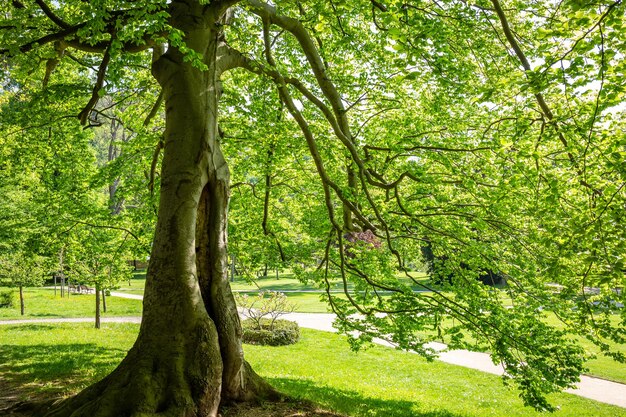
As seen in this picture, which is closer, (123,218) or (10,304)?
(123,218)

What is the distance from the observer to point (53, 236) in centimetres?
1084

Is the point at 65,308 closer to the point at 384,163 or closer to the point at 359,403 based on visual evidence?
the point at 359,403

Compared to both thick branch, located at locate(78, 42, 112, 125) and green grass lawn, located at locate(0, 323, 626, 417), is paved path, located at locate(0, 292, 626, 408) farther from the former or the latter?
thick branch, located at locate(78, 42, 112, 125)

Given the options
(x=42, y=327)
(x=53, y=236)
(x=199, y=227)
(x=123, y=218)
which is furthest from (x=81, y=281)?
(x=199, y=227)

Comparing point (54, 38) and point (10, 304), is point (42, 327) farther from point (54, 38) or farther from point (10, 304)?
point (54, 38)

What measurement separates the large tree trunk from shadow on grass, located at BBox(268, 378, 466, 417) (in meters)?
2.10

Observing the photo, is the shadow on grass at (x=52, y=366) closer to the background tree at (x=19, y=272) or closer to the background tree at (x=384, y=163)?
the background tree at (x=384, y=163)

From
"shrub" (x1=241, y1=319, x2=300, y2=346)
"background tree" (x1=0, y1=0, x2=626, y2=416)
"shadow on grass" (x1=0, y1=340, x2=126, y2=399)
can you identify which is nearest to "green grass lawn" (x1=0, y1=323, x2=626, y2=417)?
"shadow on grass" (x1=0, y1=340, x2=126, y2=399)

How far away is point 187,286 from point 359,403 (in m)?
5.10

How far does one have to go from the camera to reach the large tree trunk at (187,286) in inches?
174

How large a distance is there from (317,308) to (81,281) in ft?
52.1

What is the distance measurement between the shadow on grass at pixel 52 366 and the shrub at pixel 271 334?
6.31 meters

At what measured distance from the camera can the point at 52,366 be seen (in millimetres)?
9219

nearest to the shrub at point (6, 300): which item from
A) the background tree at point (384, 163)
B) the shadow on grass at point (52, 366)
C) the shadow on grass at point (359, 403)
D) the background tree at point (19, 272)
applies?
the background tree at point (19, 272)
